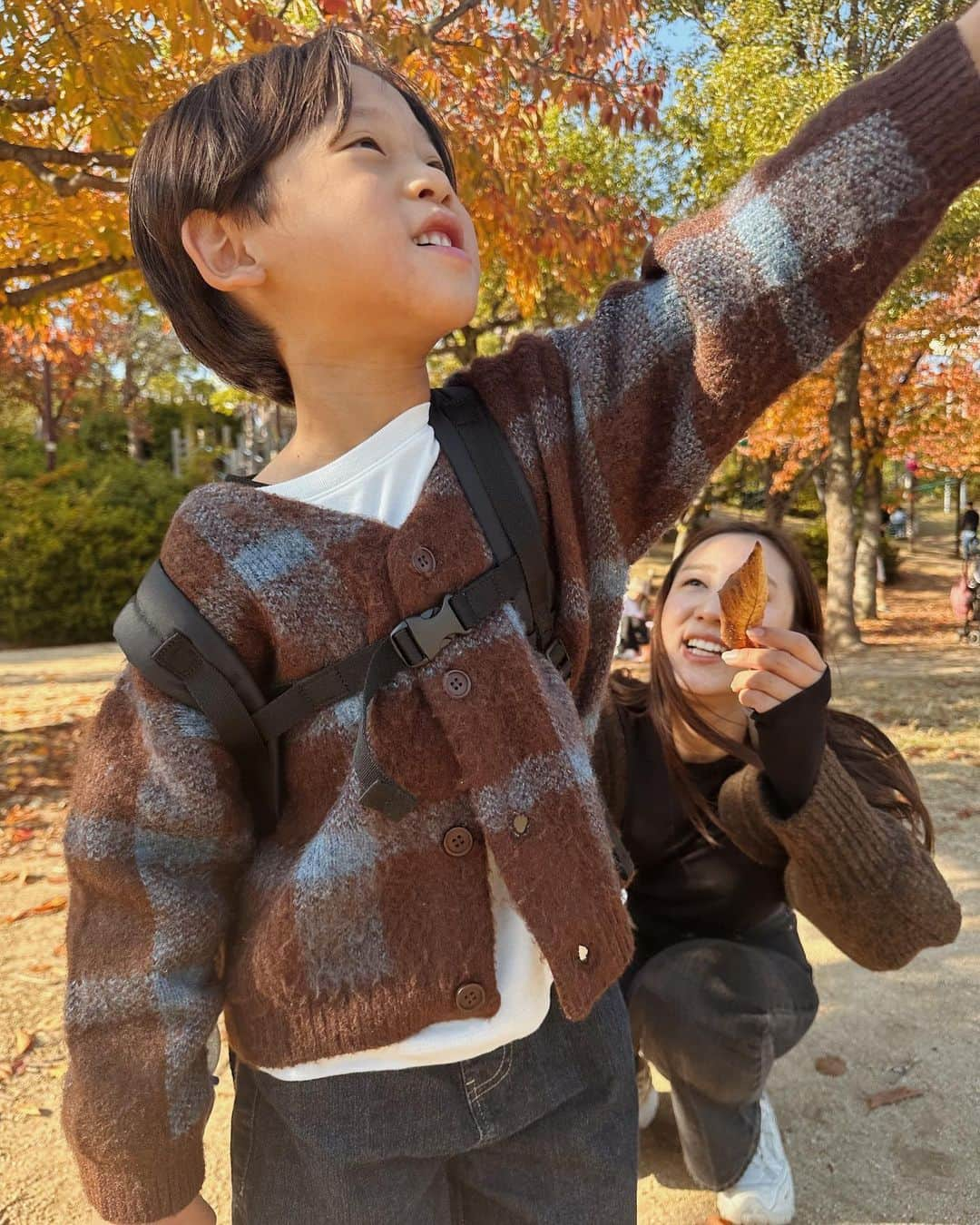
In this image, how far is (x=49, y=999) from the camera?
314cm

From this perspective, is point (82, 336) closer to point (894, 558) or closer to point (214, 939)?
point (214, 939)

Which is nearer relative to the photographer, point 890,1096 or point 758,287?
point 758,287

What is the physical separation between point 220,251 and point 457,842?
82 cm

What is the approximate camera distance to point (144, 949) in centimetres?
112

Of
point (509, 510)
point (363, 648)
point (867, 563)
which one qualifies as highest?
point (509, 510)

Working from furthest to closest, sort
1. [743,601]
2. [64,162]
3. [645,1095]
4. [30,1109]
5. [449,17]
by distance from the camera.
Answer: [64,162], [449,17], [30,1109], [645,1095], [743,601]

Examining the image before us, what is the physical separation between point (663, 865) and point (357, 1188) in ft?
3.95

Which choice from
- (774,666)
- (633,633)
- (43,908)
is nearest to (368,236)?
(774,666)

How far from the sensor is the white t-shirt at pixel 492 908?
1.12m

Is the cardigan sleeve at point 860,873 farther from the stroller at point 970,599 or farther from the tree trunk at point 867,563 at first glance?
the tree trunk at point 867,563

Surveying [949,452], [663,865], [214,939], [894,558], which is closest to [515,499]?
[214,939]

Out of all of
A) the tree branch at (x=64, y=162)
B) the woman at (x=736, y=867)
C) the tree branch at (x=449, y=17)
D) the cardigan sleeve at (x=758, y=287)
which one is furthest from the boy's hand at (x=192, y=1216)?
the tree branch at (x=64, y=162)

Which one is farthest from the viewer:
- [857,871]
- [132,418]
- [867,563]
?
[132,418]

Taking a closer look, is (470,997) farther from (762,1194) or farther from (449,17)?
(449,17)
